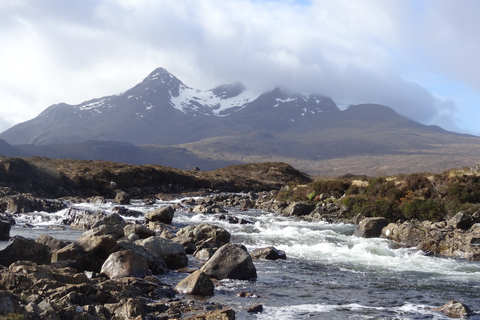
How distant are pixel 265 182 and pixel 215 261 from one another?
183ft

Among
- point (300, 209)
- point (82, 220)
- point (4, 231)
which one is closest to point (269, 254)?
point (4, 231)

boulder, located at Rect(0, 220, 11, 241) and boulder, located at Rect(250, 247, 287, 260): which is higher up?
boulder, located at Rect(0, 220, 11, 241)

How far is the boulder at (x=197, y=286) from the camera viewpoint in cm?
1203

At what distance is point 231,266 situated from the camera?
559 inches

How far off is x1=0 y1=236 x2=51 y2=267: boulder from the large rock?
5.08m

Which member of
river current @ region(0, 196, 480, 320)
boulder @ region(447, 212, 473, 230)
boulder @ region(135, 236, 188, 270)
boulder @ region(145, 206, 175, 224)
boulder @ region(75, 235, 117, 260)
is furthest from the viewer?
boulder @ region(145, 206, 175, 224)

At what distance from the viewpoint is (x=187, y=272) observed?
1491cm

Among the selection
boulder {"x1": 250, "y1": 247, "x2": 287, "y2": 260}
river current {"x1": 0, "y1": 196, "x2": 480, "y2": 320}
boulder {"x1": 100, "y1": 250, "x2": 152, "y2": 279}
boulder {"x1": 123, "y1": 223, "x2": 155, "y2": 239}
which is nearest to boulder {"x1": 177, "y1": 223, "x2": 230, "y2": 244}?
river current {"x1": 0, "y1": 196, "x2": 480, "y2": 320}

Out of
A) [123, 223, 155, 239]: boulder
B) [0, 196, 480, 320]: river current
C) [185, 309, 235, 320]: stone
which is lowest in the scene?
[0, 196, 480, 320]: river current

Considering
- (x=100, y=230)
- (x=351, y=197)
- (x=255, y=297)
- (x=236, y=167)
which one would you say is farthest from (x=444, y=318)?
(x=236, y=167)

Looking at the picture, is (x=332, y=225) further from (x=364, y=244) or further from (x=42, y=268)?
(x=42, y=268)

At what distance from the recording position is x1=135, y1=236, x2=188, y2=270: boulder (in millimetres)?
15672

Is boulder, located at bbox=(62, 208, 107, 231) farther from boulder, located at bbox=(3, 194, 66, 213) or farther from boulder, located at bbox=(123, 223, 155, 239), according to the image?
boulder, located at bbox=(123, 223, 155, 239)

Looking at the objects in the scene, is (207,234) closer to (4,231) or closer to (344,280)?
(344,280)
